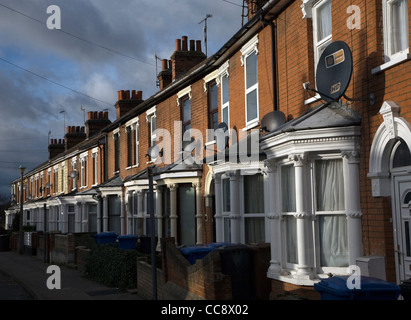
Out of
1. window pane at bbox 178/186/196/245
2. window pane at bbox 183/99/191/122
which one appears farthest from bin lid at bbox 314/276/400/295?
window pane at bbox 183/99/191/122

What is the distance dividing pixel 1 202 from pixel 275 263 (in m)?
141

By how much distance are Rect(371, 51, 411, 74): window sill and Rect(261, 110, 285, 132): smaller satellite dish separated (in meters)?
2.96

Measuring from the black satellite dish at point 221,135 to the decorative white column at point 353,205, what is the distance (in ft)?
20.2

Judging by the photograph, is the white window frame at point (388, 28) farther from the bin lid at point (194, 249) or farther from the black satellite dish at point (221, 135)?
the black satellite dish at point (221, 135)

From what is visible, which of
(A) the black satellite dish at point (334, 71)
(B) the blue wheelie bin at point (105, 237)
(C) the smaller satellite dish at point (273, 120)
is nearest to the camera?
(A) the black satellite dish at point (334, 71)

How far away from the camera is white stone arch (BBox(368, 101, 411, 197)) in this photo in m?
7.58

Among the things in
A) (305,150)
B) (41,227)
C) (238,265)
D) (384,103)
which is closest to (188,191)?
(238,265)


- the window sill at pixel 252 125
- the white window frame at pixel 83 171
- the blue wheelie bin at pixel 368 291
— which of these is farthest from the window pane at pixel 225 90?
the white window frame at pixel 83 171

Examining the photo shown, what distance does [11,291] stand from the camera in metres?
15.3

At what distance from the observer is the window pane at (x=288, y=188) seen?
945 centimetres

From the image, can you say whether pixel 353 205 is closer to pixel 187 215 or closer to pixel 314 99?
pixel 314 99

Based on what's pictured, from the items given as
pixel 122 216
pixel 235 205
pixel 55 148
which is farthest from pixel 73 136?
pixel 235 205

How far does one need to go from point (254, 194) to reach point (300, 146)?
3.27 meters
